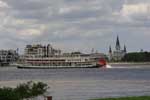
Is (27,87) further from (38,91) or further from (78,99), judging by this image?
(78,99)

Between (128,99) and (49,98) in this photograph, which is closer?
(49,98)

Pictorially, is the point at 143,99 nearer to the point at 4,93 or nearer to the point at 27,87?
the point at 27,87

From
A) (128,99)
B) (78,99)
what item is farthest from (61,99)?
(128,99)

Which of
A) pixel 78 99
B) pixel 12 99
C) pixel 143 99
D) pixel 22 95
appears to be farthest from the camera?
pixel 78 99

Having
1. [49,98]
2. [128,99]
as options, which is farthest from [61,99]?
[49,98]

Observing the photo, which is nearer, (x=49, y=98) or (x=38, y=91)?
(x=49, y=98)

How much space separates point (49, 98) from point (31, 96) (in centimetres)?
418

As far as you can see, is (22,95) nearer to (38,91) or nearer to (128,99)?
(38,91)

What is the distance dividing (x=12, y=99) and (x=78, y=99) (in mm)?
25266

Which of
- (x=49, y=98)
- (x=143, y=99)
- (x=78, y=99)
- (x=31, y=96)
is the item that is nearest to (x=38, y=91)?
(x=31, y=96)

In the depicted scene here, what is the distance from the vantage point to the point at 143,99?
129 feet

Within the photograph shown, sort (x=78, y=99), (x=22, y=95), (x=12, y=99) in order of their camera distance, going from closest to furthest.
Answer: (x=12, y=99), (x=22, y=95), (x=78, y=99)

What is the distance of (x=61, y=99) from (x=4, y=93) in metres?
26.2

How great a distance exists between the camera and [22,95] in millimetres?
36469
